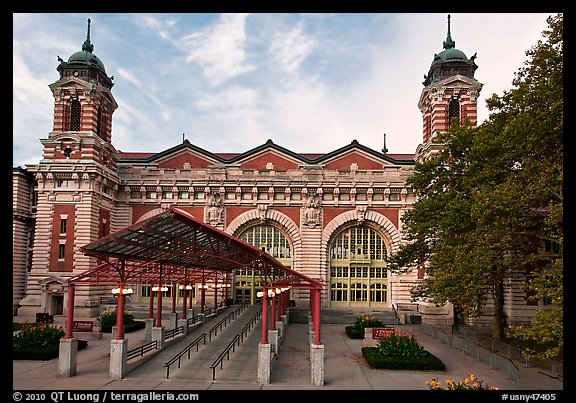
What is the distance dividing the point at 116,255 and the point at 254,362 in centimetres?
841

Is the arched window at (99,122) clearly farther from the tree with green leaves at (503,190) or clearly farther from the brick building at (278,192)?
the tree with green leaves at (503,190)

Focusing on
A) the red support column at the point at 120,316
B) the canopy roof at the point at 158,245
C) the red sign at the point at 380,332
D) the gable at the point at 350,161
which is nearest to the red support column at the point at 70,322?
the canopy roof at the point at 158,245

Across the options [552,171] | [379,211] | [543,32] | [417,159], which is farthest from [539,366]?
[417,159]

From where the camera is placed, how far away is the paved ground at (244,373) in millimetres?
17375

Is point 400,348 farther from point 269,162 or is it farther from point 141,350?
point 269,162

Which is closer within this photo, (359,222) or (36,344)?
(36,344)

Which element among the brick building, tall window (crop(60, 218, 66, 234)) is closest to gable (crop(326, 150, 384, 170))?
the brick building

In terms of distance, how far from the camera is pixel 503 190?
1905cm

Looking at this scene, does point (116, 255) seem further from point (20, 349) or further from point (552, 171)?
point (552, 171)

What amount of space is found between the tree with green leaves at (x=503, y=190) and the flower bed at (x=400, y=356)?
11.3ft

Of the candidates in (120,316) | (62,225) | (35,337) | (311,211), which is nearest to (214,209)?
(311,211)

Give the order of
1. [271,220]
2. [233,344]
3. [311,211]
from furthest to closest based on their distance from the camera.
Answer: [271,220] < [311,211] < [233,344]

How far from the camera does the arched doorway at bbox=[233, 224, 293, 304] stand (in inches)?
1825

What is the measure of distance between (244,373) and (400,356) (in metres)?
7.85
